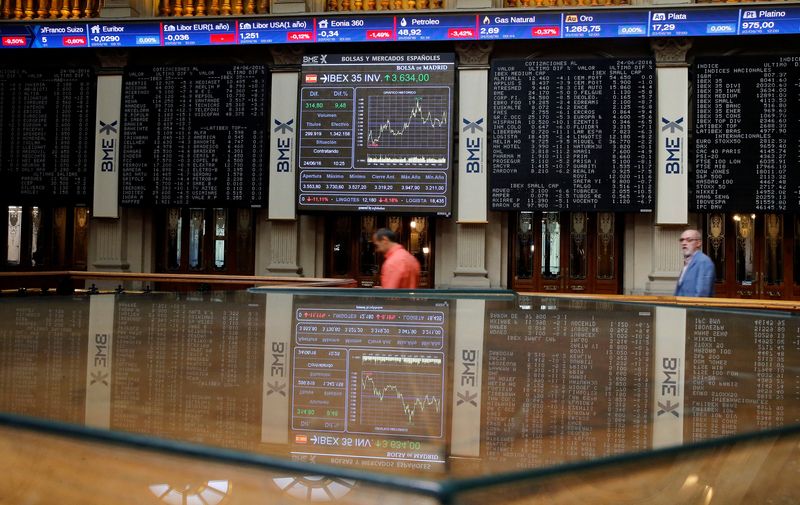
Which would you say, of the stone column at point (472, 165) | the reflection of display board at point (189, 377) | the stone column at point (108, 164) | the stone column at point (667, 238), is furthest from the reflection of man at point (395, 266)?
the stone column at point (108, 164)

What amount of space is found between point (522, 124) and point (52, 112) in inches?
284

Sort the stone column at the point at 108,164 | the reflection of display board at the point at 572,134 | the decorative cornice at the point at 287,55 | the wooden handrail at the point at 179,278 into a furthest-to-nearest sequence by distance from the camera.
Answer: the stone column at the point at 108,164 → the decorative cornice at the point at 287,55 → the reflection of display board at the point at 572,134 → the wooden handrail at the point at 179,278

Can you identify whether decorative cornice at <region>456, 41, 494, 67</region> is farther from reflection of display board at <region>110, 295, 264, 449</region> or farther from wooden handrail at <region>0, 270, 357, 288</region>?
reflection of display board at <region>110, 295, 264, 449</region>

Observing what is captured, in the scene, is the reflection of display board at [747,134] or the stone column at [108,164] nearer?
the reflection of display board at [747,134]

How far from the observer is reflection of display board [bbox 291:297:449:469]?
944 millimetres

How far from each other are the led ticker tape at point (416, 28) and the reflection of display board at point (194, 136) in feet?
1.72

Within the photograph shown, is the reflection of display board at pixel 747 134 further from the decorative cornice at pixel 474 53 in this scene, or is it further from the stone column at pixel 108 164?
the stone column at pixel 108 164

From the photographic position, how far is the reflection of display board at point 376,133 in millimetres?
10359

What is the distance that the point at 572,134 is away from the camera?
33.3 feet

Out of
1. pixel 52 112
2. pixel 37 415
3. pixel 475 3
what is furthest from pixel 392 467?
pixel 52 112

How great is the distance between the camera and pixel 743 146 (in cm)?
980

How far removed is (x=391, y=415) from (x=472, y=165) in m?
9.47

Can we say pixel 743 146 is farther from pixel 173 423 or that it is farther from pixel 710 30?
pixel 173 423

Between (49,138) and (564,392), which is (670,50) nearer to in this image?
(49,138)
